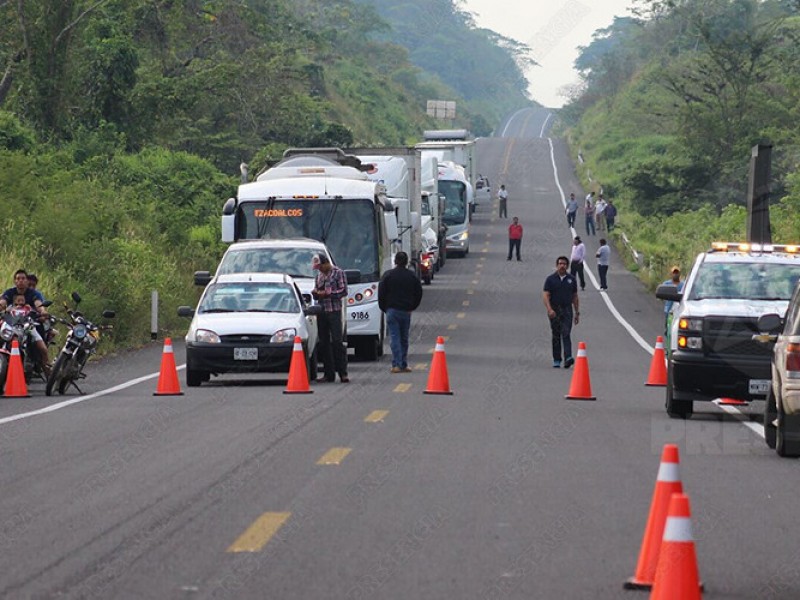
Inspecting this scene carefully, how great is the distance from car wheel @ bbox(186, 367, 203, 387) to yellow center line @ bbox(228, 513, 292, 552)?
39.8ft

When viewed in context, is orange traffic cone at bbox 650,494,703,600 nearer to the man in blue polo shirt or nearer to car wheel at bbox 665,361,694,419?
car wheel at bbox 665,361,694,419

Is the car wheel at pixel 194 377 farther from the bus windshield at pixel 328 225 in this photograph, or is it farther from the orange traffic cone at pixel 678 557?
the orange traffic cone at pixel 678 557

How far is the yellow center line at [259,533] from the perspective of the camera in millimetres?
10359

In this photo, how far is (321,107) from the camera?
82250mm

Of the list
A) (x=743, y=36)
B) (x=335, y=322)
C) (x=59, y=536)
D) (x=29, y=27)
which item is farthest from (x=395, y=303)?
(x=743, y=36)

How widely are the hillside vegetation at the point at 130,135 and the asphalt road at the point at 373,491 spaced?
32.3 ft

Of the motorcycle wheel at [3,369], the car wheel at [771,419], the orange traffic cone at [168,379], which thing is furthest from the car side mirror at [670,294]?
the motorcycle wheel at [3,369]

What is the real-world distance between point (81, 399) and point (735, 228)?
35559 millimetres

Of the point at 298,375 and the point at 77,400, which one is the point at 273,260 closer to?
the point at 298,375

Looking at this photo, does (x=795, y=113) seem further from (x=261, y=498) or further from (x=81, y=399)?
(x=261, y=498)

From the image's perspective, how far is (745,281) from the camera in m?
21.0

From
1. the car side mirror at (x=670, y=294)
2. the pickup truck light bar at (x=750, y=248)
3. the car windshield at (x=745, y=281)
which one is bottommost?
the car side mirror at (x=670, y=294)

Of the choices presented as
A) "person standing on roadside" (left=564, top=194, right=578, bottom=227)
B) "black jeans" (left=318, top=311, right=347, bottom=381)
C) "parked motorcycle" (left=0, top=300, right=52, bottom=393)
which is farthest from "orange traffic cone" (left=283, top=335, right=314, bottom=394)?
"person standing on roadside" (left=564, top=194, right=578, bottom=227)

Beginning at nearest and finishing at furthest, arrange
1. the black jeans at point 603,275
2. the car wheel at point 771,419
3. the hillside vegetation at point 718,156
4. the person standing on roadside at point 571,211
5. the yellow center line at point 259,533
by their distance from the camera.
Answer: the yellow center line at point 259,533, the car wheel at point 771,419, the black jeans at point 603,275, the hillside vegetation at point 718,156, the person standing on roadside at point 571,211
